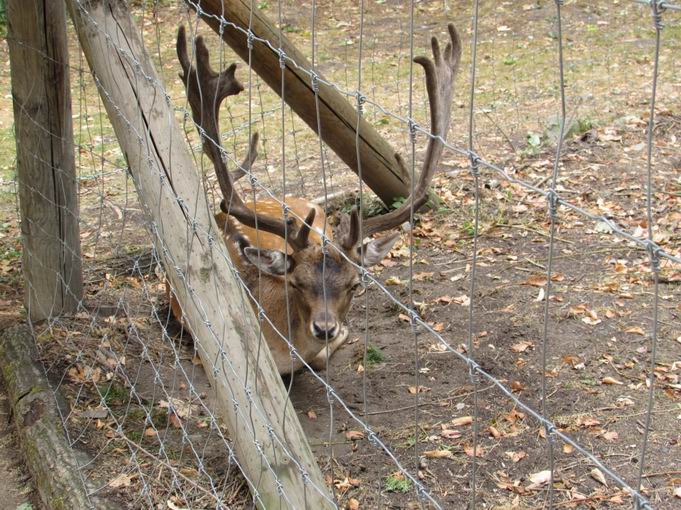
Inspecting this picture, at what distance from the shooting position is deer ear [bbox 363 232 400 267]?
5.44 meters

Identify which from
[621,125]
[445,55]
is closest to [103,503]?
[445,55]

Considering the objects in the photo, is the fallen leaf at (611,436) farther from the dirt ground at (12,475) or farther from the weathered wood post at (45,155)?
the weathered wood post at (45,155)

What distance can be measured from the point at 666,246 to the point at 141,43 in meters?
4.02

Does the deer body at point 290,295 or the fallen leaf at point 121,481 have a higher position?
the deer body at point 290,295

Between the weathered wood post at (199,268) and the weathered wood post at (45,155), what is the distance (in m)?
1.08

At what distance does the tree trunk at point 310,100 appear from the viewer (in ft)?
17.4

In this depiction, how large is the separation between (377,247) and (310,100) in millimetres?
1133

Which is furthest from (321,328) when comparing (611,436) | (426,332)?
(611,436)

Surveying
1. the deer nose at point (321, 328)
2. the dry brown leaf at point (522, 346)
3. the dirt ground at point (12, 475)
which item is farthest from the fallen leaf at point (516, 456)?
the dirt ground at point (12, 475)

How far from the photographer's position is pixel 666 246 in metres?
6.40

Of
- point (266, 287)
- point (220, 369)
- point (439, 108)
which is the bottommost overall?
point (266, 287)

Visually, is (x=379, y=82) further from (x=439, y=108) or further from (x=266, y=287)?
(x=439, y=108)

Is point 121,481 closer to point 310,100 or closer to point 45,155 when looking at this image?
point 45,155

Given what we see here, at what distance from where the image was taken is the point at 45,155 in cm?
526
